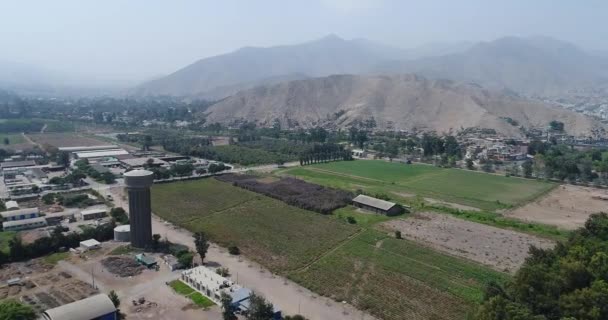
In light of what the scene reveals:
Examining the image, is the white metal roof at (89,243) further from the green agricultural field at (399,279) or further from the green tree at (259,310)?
the green tree at (259,310)

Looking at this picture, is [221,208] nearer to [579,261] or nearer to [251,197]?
[251,197]

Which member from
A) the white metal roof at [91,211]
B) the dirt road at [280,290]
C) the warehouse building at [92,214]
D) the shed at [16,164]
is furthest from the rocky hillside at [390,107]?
the dirt road at [280,290]

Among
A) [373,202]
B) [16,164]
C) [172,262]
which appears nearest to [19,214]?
[172,262]

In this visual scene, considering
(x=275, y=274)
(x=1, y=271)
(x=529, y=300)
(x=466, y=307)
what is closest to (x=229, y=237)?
(x=275, y=274)

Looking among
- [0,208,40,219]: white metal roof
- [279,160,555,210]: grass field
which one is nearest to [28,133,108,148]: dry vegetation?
[0,208,40,219]: white metal roof

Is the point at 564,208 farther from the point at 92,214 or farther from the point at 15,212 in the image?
the point at 15,212

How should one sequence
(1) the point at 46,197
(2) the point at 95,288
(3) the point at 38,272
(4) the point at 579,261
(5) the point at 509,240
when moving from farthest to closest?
(1) the point at 46,197, (5) the point at 509,240, (3) the point at 38,272, (2) the point at 95,288, (4) the point at 579,261

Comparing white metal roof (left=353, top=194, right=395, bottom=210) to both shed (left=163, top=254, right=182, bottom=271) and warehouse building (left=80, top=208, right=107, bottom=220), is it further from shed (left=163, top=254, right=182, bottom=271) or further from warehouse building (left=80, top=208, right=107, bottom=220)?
warehouse building (left=80, top=208, right=107, bottom=220)
